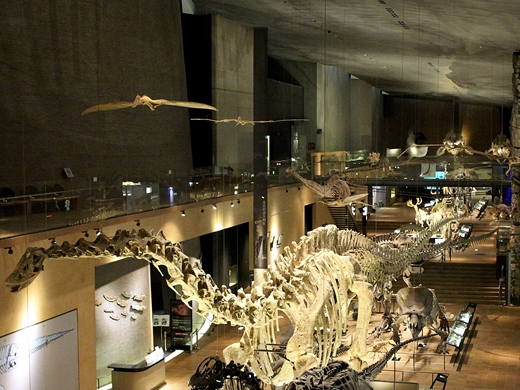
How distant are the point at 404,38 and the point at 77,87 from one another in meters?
6.06

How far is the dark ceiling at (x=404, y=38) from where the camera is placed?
12328 millimetres

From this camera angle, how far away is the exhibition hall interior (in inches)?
322

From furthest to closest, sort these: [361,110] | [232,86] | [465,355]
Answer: [361,110] → [232,86] → [465,355]

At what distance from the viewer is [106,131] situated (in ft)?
36.8

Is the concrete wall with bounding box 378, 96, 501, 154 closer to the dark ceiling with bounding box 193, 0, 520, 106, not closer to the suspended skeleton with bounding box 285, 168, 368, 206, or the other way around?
the dark ceiling with bounding box 193, 0, 520, 106

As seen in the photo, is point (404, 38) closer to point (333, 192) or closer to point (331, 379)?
point (333, 192)

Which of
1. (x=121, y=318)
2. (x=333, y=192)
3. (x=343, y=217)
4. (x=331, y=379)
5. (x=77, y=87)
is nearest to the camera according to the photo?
(x=331, y=379)

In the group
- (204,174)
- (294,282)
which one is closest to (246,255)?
(204,174)

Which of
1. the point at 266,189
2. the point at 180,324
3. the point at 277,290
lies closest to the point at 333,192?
the point at 266,189

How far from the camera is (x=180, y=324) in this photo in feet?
40.4

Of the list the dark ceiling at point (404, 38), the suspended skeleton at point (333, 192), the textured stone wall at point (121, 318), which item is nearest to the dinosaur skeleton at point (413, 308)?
the suspended skeleton at point (333, 192)

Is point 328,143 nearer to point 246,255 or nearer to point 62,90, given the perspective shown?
point 246,255

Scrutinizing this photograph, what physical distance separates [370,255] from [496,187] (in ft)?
14.0

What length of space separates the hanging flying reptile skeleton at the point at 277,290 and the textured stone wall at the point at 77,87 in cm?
302
